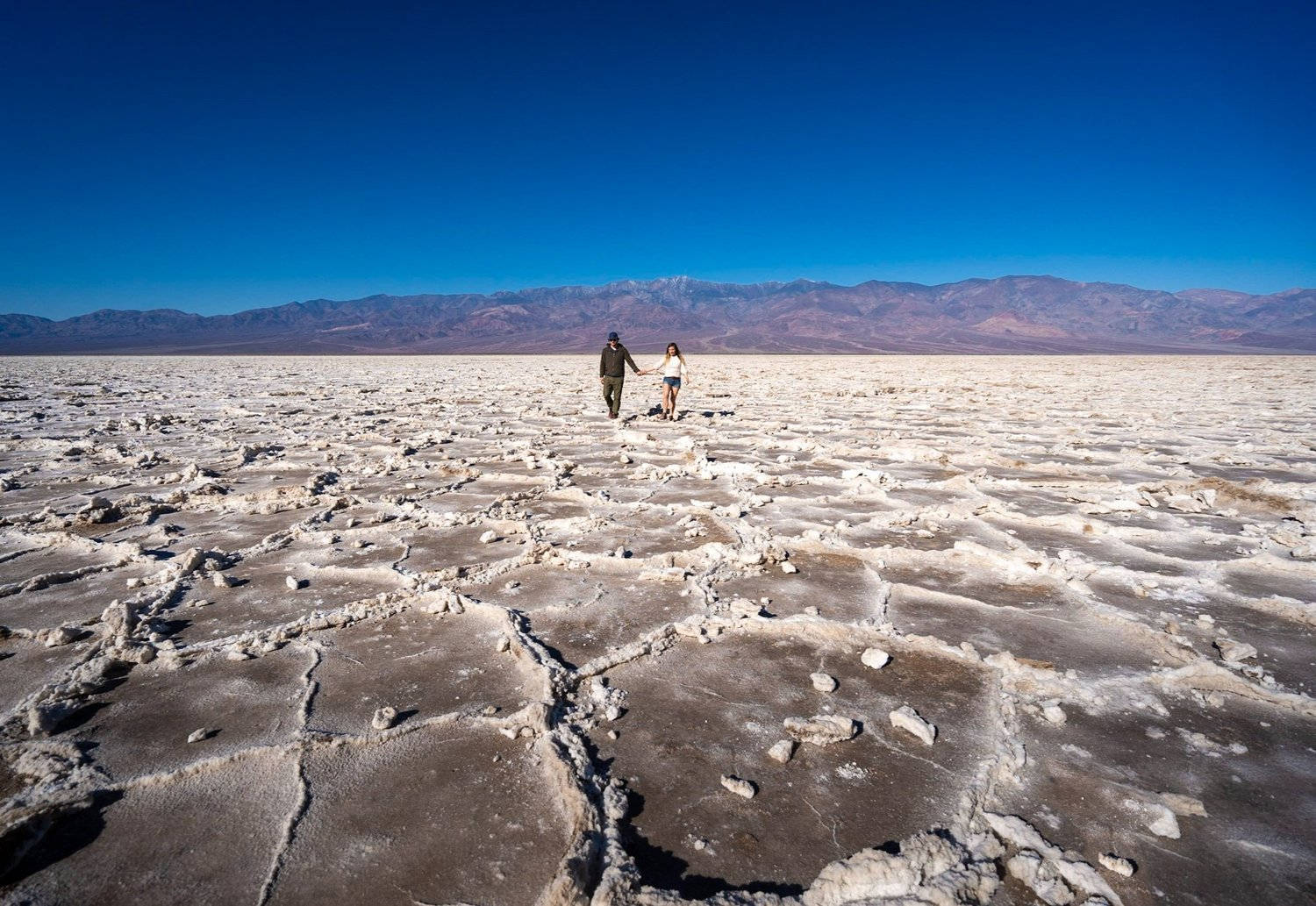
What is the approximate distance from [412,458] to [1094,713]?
493 cm

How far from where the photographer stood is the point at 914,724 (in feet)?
5.38

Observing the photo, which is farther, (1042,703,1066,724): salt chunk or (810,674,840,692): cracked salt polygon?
(810,674,840,692): cracked salt polygon

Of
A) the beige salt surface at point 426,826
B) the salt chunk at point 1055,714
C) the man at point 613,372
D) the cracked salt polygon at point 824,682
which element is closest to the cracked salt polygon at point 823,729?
the cracked salt polygon at point 824,682

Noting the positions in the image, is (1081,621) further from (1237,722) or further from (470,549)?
(470,549)

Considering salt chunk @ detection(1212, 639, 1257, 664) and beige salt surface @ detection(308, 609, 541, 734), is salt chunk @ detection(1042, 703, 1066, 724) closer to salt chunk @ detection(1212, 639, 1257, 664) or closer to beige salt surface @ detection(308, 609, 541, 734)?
salt chunk @ detection(1212, 639, 1257, 664)

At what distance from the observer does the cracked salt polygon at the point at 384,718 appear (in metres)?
1.67

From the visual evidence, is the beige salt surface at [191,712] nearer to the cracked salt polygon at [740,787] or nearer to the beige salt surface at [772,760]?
the beige salt surface at [772,760]

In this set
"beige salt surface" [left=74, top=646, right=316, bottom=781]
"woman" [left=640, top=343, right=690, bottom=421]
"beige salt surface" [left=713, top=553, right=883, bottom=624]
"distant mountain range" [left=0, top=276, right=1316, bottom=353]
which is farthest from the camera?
"distant mountain range" [left=0, top=276, right=1316, bottom=353]

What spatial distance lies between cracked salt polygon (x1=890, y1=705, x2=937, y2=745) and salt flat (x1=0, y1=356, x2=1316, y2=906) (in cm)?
1

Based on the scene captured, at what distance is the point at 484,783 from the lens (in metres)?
1.47

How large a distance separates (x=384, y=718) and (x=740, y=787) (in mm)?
951

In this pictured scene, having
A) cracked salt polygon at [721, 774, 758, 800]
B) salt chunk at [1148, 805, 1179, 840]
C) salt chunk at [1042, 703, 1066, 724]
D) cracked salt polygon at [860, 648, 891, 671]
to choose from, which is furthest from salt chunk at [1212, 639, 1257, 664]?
cracked salt polygon at [721, 774, 758, 800]

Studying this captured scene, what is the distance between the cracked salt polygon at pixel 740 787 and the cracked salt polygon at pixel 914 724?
0.47m

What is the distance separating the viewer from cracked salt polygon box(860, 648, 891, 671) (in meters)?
1.99
